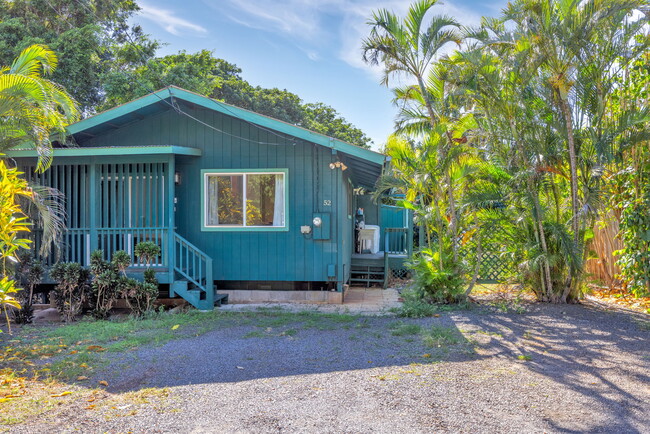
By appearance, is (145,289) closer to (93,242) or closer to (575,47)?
(93,242)

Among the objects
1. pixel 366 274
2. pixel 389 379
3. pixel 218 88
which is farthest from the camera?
pixel 218 88

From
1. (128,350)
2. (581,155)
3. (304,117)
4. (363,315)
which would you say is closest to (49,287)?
(128,350)

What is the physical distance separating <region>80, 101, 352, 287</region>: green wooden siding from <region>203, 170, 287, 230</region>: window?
0.14 meters

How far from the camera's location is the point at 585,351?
4938 millimetres

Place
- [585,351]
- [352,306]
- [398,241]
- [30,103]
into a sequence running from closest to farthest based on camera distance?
[585,351]
[30,103]
[352,306]
[398,241]

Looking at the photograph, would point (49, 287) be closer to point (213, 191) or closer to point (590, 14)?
point (213, 191)

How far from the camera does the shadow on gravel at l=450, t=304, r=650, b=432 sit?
3.35m

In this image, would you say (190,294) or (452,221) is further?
(190,294)

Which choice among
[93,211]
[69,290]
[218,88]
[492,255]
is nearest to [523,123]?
[492,255]

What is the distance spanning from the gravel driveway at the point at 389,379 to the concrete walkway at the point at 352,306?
1.23m

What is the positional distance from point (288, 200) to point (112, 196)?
123 inches

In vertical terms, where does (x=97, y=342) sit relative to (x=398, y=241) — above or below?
below

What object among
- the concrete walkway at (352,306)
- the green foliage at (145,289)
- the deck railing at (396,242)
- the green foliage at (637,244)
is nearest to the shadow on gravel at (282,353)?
the concrete walkway at (352,306)

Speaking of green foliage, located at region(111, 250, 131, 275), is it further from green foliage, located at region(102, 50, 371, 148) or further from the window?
green foliage, located at region(102, 50, 371, 148)
